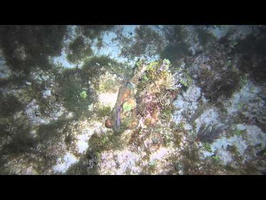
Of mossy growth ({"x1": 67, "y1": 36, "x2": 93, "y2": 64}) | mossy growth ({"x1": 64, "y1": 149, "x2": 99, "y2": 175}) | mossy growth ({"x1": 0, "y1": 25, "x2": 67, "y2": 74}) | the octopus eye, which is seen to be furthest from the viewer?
mossy growth ({"x1": 67, "y1": 36, "x2": 93, "y2": 64})

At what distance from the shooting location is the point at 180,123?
8.45 meters

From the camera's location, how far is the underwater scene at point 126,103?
7.27 m

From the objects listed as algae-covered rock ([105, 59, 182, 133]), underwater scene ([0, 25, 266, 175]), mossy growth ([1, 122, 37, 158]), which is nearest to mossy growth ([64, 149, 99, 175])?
underwater scene ([0, 25, 266, 175])

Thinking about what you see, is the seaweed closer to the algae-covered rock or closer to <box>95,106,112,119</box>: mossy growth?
the algae-covered rock

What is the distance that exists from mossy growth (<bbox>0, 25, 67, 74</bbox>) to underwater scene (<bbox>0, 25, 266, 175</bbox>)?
2.0 inches

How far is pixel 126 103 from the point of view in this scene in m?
7.79

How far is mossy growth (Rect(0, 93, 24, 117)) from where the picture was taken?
318 inches

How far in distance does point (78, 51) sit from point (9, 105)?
16.0 feet

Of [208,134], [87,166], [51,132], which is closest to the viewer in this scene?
[87,166]

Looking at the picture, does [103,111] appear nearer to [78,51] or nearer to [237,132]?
[78,51]

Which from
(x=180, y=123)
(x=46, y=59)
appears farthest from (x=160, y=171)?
(x=46, y=59)

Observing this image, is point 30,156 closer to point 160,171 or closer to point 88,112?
point 88,112

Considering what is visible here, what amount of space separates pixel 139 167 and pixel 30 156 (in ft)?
14.5

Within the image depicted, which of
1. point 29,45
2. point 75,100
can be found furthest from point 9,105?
point 29,45
